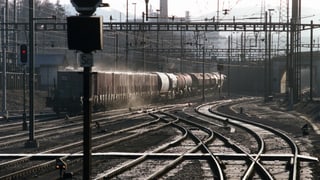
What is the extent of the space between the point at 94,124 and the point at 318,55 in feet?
232

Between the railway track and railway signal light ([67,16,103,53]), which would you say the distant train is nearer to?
the railway track

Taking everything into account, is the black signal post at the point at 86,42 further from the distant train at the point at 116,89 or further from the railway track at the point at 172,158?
the distant train at the point at 116,89

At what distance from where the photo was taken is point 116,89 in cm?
4594

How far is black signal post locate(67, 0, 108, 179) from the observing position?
7098 mm

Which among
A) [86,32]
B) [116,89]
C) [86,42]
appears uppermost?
[86,32]

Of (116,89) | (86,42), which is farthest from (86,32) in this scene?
(116,89)

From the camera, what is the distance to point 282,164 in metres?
16.3

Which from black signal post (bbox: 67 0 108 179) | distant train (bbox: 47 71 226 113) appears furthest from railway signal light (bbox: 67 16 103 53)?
distant train (bbox: 47 71 226 113)

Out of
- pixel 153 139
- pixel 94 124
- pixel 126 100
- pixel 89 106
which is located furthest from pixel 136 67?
pixel 89 106

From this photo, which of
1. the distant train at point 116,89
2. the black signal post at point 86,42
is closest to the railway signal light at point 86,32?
the black signal post at point 86,42

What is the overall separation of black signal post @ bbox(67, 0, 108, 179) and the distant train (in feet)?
59.9

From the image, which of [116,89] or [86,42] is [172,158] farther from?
[116,89]

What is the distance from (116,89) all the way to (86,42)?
128 feet

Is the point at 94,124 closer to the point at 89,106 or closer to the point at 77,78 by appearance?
the point at 77,78
